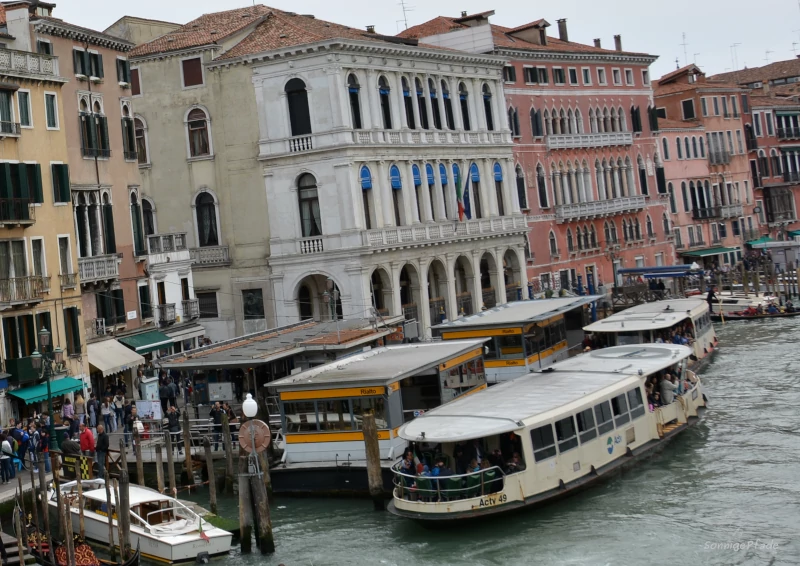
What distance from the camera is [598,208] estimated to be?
194 ft

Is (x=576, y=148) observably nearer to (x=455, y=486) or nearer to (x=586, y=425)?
(x=586, y=425)

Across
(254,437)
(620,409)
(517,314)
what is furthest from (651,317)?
(254,437)

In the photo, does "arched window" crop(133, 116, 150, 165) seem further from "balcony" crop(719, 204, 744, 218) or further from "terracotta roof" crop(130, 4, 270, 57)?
"balcony" crop(719, 204, 744, 218)

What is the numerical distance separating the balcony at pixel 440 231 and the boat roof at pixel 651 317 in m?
7.19

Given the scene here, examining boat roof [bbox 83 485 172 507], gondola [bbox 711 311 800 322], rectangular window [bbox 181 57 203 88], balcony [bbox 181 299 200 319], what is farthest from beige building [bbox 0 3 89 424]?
gondola [bbox 711 311 800 322]

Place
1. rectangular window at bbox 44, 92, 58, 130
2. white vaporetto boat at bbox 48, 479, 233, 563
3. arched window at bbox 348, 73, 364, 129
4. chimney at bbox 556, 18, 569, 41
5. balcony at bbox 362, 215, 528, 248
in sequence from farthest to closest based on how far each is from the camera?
chimney at bbox 556, 18, 569, 41 < balcony at bbox 362, 215, 528, 248 < arched window at bbox 348, 73, 364, 129 < rectangular window at bbox 44, 92, 58, 130 < white vaporetto boat at bbox 48, 479, 233, 563

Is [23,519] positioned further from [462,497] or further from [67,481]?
Result: [462,497]

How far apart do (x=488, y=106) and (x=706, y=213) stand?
22137 millimetres

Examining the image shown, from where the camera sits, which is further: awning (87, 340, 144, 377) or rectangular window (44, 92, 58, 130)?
awning (87, 340, 144, 377)

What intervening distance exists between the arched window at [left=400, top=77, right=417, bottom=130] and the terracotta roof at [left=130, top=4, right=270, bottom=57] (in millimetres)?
5149

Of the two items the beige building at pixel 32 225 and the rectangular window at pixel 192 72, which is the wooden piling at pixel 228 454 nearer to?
the beige building at pixel 32 225

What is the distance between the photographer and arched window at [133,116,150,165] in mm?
44094

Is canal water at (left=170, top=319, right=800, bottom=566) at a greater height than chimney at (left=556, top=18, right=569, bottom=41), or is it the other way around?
chimney at (left=556, top=18, right=569, bottom=41)

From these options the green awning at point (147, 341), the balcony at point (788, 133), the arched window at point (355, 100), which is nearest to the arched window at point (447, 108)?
the arched window at point (355, 100)
